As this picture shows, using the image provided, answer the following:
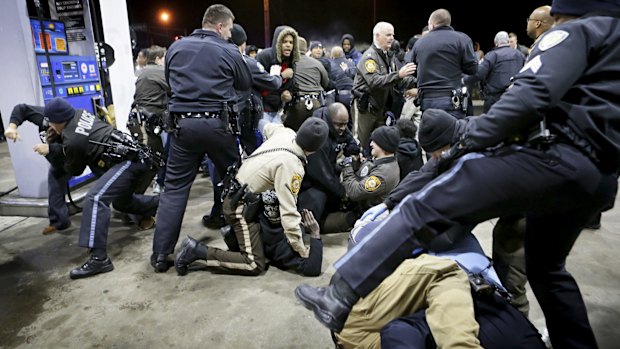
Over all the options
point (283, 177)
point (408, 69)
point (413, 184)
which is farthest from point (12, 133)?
point (408, 69)

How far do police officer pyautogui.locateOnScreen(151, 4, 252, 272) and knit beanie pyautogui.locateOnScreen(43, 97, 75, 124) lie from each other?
781mm

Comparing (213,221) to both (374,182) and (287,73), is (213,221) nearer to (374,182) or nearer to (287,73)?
(374,182)

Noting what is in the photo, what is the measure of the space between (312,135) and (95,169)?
1.82 metres

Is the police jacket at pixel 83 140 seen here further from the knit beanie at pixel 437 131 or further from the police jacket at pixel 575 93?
the police jacket at pixel 575 93

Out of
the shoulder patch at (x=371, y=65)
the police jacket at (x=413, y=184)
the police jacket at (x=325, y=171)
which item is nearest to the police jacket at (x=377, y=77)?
the shoulder patch at (x=371, y=65)

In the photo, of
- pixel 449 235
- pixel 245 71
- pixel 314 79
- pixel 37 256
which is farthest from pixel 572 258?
pixel 37 256

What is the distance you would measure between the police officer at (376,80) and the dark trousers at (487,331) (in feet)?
9.67

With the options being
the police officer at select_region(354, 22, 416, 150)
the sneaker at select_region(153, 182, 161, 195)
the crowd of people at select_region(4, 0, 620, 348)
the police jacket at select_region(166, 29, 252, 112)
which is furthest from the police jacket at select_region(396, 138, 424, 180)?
the sneaker at select_region(153, 182, 161, 195)

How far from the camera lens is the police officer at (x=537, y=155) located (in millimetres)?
1257

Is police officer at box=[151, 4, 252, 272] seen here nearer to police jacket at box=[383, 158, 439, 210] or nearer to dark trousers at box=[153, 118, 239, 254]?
dark trousers at box=[153, 118, 239, 254]

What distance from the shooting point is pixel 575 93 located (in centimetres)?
131

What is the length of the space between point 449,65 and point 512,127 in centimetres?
279

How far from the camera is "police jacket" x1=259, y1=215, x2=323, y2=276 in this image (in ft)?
9.19

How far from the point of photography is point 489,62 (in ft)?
17.0
